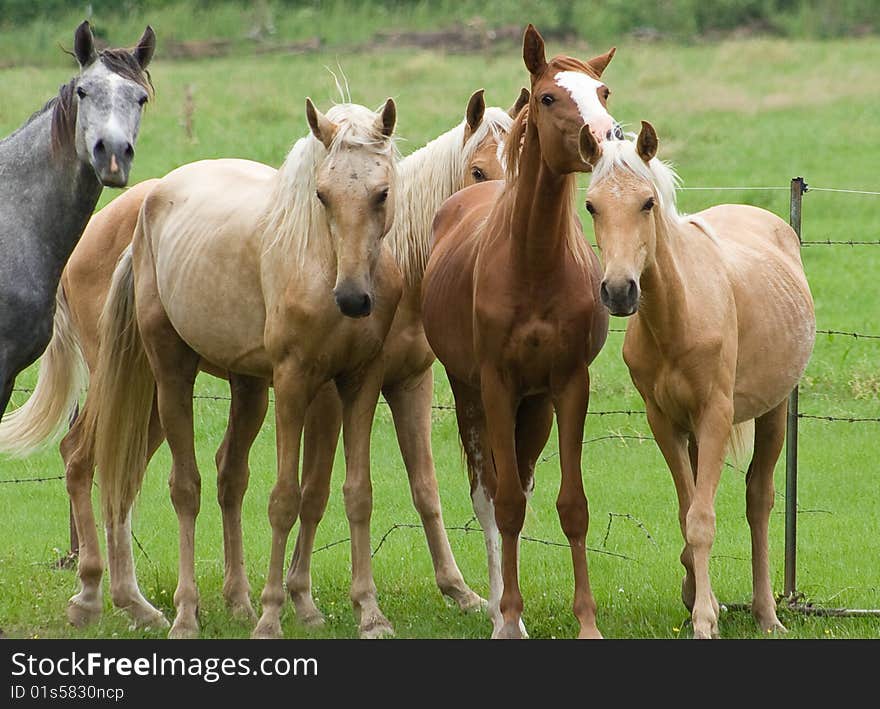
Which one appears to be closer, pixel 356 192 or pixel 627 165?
pixel 627 165

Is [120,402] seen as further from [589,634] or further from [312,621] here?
[589,634]

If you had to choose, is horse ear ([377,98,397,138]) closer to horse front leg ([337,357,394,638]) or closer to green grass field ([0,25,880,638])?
green grass field ([0,25,880,638])

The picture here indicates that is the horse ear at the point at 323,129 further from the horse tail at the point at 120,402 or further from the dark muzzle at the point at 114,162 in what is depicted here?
the horse tail at the point at 120,402

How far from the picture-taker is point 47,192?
575 centimetres

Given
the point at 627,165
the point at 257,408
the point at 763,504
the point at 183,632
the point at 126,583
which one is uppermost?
the point at 627,165

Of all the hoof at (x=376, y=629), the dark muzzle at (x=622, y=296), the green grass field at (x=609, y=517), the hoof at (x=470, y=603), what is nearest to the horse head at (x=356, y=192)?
the green grass field at (x=609, y=517)

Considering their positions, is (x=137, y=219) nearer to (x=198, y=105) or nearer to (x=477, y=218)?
(x=477, y=218)

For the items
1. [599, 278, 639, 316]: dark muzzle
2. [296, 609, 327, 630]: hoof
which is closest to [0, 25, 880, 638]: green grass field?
[296, 609, 327, 630]: hoof

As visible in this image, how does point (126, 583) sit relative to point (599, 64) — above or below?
below

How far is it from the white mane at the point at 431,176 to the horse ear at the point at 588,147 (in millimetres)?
1609

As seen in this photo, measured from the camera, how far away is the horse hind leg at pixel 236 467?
6441mm


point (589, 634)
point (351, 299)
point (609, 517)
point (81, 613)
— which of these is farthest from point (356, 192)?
point (609, 517)

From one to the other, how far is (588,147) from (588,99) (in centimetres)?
26
